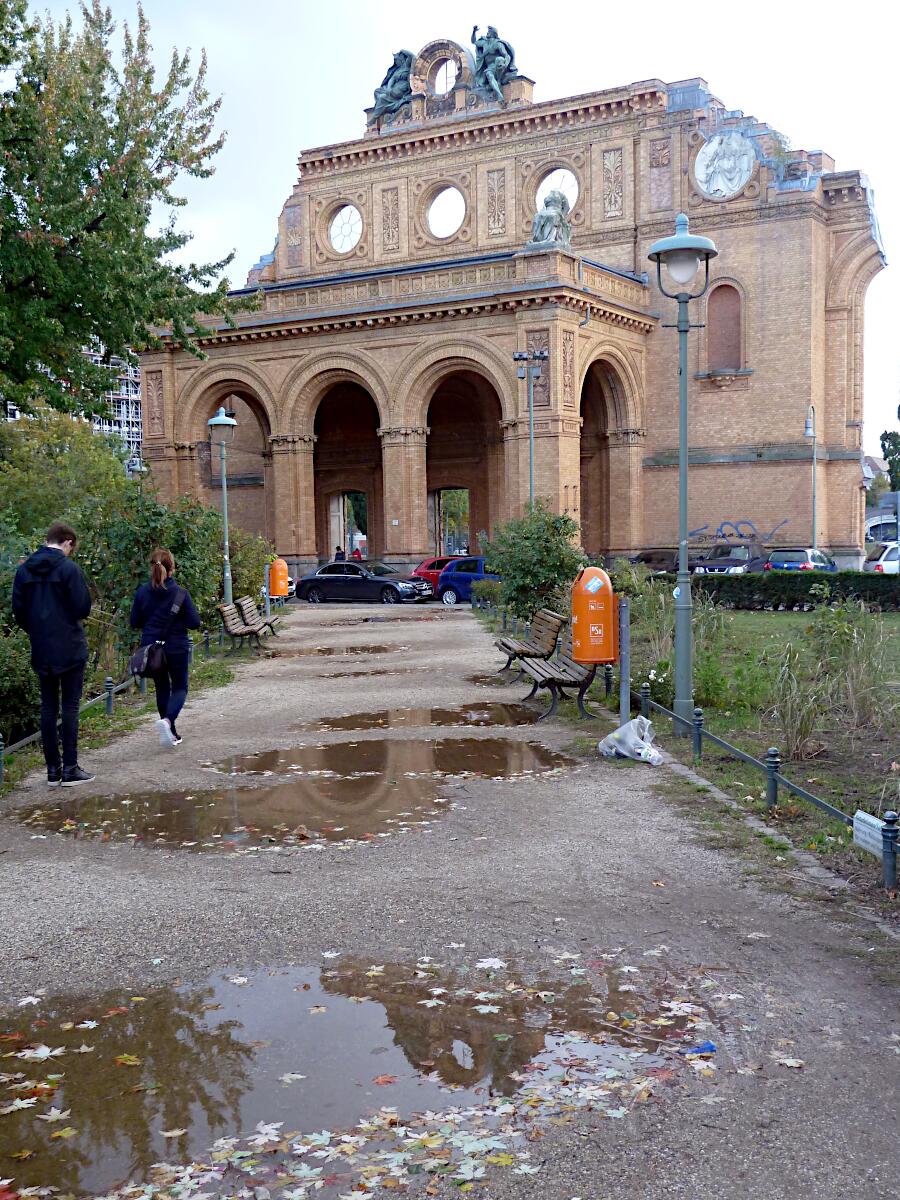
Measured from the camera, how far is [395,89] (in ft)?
145

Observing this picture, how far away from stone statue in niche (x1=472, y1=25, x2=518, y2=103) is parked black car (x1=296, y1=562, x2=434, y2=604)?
1839 cm

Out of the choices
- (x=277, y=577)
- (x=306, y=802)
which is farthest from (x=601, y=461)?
(x=306, y=802)

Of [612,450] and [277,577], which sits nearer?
[277,577]

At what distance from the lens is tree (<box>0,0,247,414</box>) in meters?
12.6

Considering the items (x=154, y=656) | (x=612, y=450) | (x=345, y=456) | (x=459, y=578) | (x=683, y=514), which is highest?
(x=345, y=456)

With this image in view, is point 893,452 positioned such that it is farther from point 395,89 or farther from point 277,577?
point 277,577

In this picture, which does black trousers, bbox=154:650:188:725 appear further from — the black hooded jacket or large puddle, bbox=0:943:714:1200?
large puddle, bbox=0:943:714:1200

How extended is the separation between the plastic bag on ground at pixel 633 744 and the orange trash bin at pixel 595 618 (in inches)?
79.0

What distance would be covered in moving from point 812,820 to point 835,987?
2856 mm

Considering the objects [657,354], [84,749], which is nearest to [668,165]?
[657,354]

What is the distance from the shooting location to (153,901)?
19.7 ft

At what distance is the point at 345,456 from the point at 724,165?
1814 centimetres

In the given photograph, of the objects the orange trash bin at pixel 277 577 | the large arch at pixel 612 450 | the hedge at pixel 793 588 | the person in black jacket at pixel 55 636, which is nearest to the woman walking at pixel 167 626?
the person in black jacket at pixel 55 636

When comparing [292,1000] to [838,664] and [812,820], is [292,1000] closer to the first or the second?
[812,820]
